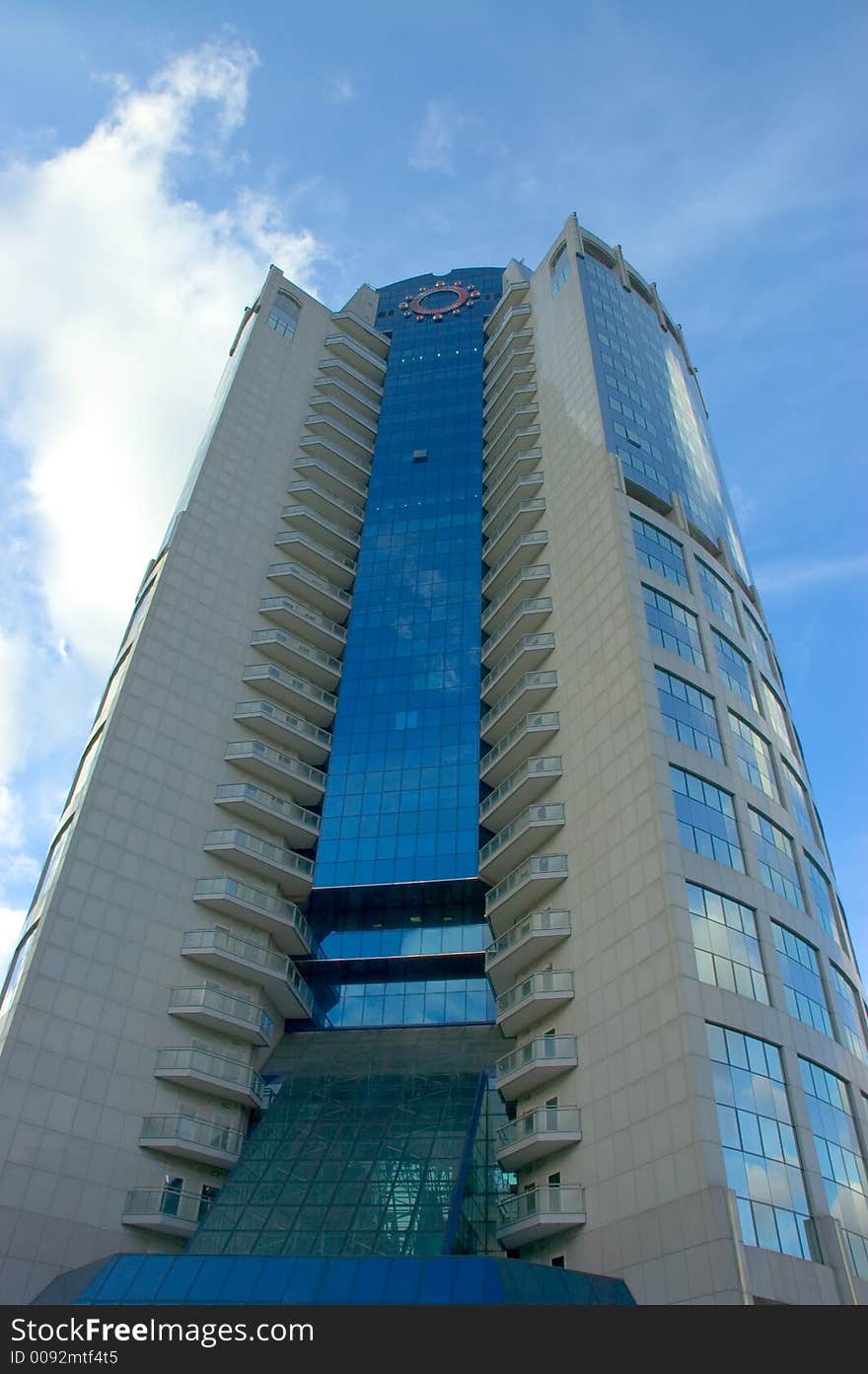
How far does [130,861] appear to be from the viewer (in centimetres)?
5144

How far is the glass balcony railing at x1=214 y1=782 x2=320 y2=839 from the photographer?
57.4m

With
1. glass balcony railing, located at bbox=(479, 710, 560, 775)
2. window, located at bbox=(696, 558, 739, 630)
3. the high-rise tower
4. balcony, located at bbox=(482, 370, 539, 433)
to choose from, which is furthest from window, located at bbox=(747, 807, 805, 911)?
balcony, located at bbox=(482, 370, 539, 433)

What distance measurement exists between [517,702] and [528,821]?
9262 millimetres

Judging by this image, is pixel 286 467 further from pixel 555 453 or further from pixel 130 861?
pixel 130 861

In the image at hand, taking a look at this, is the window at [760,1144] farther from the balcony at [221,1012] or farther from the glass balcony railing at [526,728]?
the balcony at [221,1012]

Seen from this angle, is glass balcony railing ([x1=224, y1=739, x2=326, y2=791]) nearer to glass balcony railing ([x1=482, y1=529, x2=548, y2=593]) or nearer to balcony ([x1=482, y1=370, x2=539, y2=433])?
glass balcony railing ([x1=482, y1=529, x2=548, y2=593])

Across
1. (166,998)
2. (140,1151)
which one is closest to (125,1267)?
(140,1151)

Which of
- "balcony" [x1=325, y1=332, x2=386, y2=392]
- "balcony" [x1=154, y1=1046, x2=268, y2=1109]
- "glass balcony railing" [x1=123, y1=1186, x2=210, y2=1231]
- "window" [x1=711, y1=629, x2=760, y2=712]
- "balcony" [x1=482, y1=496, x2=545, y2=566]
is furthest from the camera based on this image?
"balcony" [x1=325, y1=332, x2=386, y2=392]

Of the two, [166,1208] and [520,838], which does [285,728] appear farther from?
[166,1208]

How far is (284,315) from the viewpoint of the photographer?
9038 centimetres

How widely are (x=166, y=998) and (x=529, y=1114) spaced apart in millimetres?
19515

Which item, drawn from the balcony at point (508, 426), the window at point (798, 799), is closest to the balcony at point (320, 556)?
the balcony at point (508, 426)

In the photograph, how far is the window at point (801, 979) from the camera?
139 feet

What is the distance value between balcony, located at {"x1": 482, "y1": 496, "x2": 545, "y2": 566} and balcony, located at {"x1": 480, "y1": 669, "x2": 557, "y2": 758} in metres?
13.7
